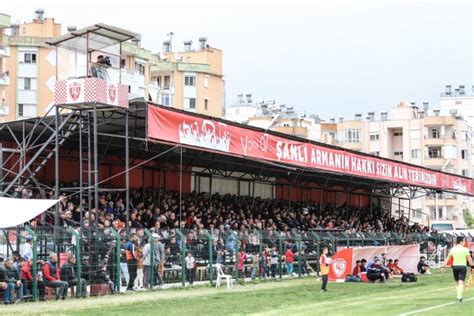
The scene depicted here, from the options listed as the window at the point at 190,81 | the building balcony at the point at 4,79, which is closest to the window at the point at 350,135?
the window at the point at 190,81

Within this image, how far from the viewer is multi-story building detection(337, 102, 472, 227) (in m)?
118

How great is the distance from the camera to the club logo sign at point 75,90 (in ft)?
106

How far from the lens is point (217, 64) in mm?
112250

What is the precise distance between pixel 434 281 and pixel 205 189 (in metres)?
20.2

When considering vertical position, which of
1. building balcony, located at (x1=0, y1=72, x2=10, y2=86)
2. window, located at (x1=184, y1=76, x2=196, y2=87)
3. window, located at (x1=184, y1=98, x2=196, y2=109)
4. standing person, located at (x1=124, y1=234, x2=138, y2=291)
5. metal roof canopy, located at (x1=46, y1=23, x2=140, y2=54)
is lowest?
standing person, located at (x1=124, y1=234, x2=138, y2=291)

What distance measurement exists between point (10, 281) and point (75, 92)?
31.1 feet

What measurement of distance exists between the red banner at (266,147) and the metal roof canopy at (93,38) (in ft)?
11.9

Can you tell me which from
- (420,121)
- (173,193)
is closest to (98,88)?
(173,193)

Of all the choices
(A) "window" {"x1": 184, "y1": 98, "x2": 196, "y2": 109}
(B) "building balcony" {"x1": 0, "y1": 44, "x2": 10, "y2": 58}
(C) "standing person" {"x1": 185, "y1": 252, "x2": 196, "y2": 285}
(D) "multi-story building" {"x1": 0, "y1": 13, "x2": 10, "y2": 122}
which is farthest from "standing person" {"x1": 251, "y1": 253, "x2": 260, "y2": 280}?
(A) "window" {"x1": 184, "y1": 98, "x2": 196, "y2": 109}

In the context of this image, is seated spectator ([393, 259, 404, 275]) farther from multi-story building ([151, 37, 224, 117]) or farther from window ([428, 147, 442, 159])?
window ([428, 147, 442, 159])

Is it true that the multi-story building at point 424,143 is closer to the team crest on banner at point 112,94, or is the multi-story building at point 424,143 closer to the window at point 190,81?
the window at point 190,81

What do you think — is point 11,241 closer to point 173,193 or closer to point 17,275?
point 17,275

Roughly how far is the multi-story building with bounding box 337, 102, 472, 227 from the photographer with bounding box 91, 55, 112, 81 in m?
84.4

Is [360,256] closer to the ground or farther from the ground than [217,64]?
closer to the ground
